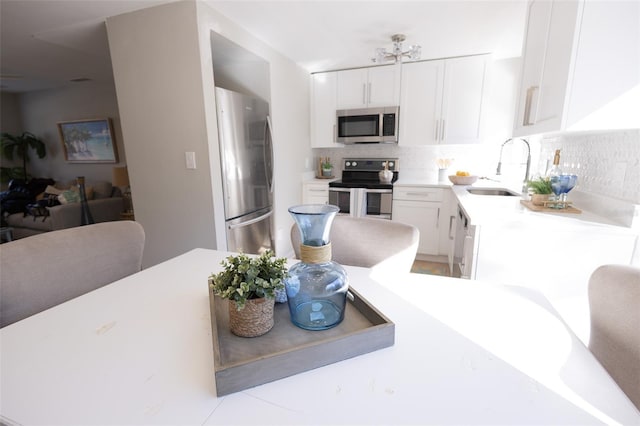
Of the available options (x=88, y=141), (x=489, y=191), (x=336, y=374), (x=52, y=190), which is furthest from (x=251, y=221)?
(x=88, y=141)

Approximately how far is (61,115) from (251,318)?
620 centimetres

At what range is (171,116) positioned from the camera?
6.85ft

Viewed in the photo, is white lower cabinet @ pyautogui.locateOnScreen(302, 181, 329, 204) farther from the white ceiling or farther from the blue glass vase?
the blue glass vase

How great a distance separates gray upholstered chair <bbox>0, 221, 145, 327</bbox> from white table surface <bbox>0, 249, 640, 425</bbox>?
0.20 metres

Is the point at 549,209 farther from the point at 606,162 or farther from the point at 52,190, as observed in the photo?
the point at 52,190

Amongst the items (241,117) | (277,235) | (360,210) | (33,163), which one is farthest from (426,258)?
(33,163)

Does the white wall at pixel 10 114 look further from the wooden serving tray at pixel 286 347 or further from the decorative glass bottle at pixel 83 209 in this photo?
the wooden serving tray at pixel 286 347

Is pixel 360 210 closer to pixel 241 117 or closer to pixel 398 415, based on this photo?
pixel 241 117

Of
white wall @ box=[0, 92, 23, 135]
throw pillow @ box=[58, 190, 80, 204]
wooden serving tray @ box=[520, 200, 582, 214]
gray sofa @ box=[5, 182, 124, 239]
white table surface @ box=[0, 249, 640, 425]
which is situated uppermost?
white wall @ box=[0, 92, 23, 135]

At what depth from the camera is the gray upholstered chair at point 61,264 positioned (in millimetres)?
896

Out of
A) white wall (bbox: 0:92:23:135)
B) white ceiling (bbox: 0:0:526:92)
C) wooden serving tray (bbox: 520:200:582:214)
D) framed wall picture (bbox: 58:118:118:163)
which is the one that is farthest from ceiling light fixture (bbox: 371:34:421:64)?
white wall (bbox: 0:92:23:135)

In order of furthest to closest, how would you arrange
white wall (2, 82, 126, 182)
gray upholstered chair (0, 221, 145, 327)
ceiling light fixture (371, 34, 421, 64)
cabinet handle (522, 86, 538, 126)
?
white wall (2, 82, 126, 182)
ceiling light fixture (371, 34, 421, 64)
cabinet handle (522, 86, 538, 126)
gray upholstered chair (0, 221, 145, 327)

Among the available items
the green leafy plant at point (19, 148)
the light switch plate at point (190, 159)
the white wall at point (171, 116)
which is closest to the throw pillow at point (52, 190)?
the green leafy plant at point (19, 148)

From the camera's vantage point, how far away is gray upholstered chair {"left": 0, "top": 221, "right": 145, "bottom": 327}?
896 mm
